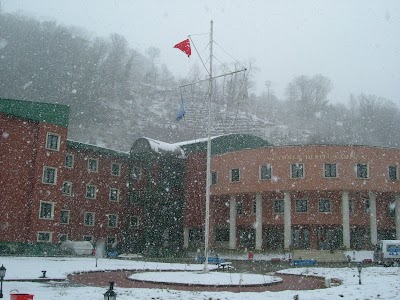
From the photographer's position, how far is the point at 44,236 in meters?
37.9

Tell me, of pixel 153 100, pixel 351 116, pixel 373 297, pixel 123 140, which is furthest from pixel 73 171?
pixel 351 116

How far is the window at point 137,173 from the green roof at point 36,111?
1405 cm

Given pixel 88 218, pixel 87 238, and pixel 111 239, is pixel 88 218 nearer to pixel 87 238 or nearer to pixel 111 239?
pixel 87 238

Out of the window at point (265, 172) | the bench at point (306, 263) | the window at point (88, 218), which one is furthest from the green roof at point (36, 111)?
the bench at point (306, 263)

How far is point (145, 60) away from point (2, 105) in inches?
5729

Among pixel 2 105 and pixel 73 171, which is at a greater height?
pixel 2 105

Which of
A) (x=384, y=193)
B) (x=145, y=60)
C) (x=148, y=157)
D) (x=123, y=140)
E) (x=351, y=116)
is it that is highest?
(x=145, y=60)

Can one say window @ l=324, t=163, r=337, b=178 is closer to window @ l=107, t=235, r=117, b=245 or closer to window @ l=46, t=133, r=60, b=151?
window @ l=107, t=235, r=117, b=245

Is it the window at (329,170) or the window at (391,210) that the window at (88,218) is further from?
the window at (391,210)

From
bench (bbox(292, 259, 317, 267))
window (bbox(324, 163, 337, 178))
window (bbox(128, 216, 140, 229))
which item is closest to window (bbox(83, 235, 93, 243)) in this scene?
window (bbox(128, 216, 140, 229))

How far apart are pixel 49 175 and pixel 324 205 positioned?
26412 mm

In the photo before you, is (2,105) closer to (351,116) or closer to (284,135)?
(284,135)

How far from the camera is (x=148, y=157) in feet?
169

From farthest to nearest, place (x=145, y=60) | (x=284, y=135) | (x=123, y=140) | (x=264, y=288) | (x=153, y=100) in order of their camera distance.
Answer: (x=145, y=60) < (x=153, y=100) < (x=284, y=135) < (x=123, y=140) < (x=264, y=288)
